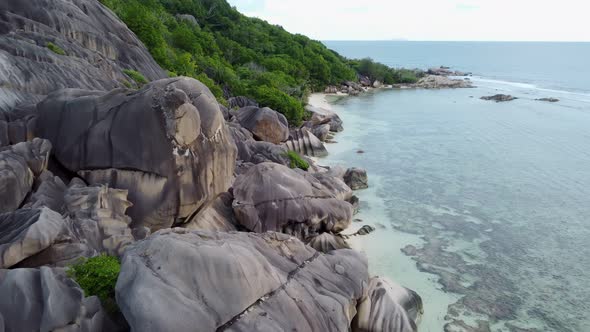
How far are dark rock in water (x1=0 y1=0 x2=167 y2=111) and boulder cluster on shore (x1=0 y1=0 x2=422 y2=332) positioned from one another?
77 mm

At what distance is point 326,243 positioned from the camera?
15.8 m

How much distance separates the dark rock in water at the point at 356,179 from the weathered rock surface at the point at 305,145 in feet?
18.5

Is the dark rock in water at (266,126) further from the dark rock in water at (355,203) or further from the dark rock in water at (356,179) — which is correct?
the dark rock in water at (355,203)

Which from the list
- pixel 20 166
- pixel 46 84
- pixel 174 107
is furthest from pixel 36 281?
pixel 46 84

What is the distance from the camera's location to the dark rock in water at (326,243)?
1565cm

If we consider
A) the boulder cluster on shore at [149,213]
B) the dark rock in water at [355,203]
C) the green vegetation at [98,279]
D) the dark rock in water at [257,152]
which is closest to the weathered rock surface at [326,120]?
the dark rock in water at [257,152]

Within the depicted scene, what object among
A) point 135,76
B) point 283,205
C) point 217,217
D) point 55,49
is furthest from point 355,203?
point 55,49

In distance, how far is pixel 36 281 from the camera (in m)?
7.81

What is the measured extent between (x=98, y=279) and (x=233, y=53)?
177 feet

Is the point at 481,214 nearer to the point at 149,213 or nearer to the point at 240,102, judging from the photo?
the point at 149,213

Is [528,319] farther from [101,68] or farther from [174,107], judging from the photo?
[101,68]

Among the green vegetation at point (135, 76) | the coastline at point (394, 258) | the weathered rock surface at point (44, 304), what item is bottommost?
the coastline at point (394, 258)

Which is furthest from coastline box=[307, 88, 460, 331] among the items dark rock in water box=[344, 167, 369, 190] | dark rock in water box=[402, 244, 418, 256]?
dark rock in water box=[344, 167, 369, 190]

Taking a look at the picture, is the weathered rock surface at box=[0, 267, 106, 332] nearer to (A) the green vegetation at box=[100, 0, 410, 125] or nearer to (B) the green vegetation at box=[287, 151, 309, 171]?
(B) the green vegetation at box=[287, 151, 309, 171]
